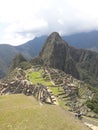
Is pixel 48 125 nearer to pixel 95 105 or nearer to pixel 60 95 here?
pixel 95 105

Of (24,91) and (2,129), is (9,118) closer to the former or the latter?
(2,129)

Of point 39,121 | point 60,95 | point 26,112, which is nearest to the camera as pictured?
point 39,121

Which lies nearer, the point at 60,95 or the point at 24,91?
the point at 24,91

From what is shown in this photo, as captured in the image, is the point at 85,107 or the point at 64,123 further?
the point at 85,107

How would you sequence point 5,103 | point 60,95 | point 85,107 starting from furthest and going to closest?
point 60,95 < point 85,107 < point 5,103

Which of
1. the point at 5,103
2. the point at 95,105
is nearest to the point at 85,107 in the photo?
the point at 95,105

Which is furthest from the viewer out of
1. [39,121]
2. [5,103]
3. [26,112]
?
[5,103]

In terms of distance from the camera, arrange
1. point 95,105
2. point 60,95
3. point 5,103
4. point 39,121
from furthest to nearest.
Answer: point 60,95, point 95,105, point 5,103, point 39,121

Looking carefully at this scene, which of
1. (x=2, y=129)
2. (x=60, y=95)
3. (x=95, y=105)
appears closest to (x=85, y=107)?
(x=95, y=105)
